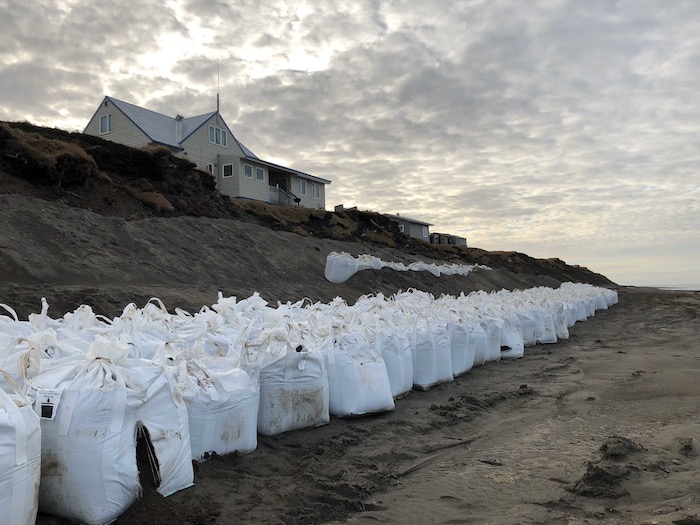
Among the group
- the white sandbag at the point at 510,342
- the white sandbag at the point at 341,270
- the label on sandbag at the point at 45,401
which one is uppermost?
the white sandbag at the point at 341,270

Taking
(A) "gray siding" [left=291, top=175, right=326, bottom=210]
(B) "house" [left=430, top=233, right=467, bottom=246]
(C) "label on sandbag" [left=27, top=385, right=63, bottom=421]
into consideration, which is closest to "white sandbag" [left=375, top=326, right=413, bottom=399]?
(C) "label on sandbag" [left=27, top=385, right=63, bottom=421]

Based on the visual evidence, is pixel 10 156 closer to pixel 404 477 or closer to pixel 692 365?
pixel 404 477

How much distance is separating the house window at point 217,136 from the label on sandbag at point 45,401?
945 inches

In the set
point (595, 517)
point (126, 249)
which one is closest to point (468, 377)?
point (595, 517)

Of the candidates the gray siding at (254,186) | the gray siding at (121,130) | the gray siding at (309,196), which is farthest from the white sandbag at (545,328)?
the gray siding at (309,196)

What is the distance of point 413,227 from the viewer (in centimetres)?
4334

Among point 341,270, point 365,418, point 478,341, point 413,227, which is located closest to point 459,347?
→ point 478,341

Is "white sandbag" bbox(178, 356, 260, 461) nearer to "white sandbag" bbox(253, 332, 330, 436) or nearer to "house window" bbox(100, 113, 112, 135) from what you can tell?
"white sandbag" bbox(253, 332, 330, 436)

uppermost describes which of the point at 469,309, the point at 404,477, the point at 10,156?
the point at 10,156

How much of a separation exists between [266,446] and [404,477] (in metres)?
0.91

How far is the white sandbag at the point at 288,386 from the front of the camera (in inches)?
145

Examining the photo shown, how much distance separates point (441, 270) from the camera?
781 inches

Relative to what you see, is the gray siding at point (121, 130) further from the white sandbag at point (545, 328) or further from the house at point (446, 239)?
the house at point (446, 239)

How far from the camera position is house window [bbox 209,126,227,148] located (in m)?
25.0
